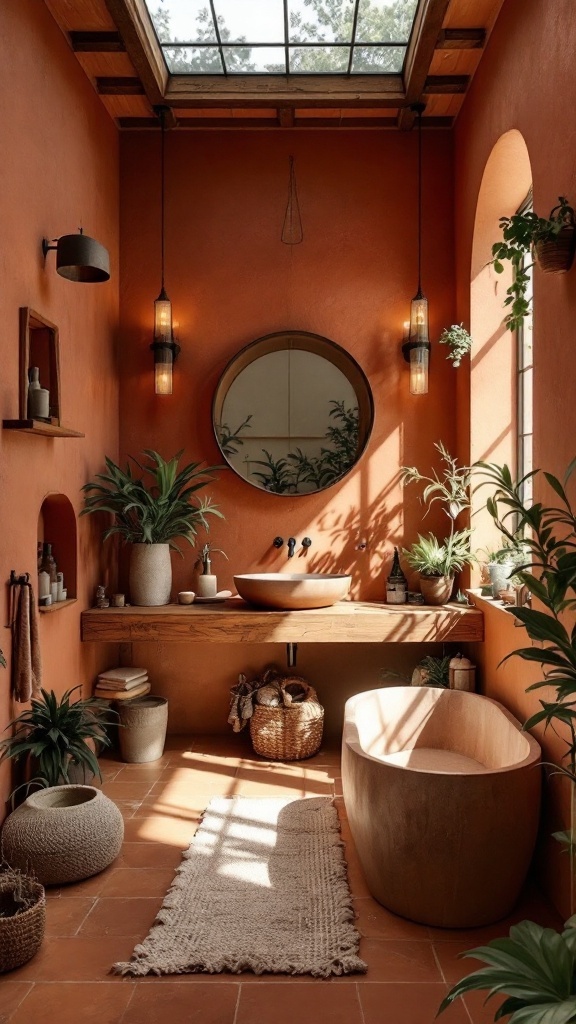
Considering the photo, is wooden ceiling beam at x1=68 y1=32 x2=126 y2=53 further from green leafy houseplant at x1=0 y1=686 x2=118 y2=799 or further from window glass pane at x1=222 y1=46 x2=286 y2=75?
green leafy houseplant at x1=0 y1=686 x2=118 y2=799

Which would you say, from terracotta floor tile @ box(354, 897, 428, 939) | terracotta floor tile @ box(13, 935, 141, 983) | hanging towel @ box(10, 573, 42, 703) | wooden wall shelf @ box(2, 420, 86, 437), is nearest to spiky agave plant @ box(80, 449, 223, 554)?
wooden wall shelf @ box(2, 420, 86, 437)

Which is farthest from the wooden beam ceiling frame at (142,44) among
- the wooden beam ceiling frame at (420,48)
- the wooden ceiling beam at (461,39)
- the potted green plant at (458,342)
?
the potted green plant at (458,342)

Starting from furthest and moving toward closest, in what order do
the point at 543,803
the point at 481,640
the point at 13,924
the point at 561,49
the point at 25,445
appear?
1. the point at 481,640
2. the point at 25,445
3. the point at 543,803
4. the point at 561,49
5. the point at 13,924

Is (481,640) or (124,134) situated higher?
(124,134)

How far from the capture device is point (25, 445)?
3332mm

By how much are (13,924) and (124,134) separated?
4360 mm

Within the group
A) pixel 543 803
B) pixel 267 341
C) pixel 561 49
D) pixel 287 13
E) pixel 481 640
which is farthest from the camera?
pixel 267 341

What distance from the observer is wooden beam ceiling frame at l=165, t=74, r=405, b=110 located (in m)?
4.33

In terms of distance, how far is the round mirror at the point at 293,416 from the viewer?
477cm

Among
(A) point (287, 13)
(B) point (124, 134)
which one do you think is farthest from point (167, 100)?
(A) point (287, 13)

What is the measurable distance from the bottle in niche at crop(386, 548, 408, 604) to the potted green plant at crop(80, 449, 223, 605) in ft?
3.55

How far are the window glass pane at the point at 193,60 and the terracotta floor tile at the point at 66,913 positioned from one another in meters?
4.13

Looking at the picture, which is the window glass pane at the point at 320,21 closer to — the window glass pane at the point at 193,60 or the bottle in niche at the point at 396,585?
the window glass pane at the point at 193,60

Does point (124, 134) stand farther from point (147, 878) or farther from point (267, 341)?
point (147, 878)
